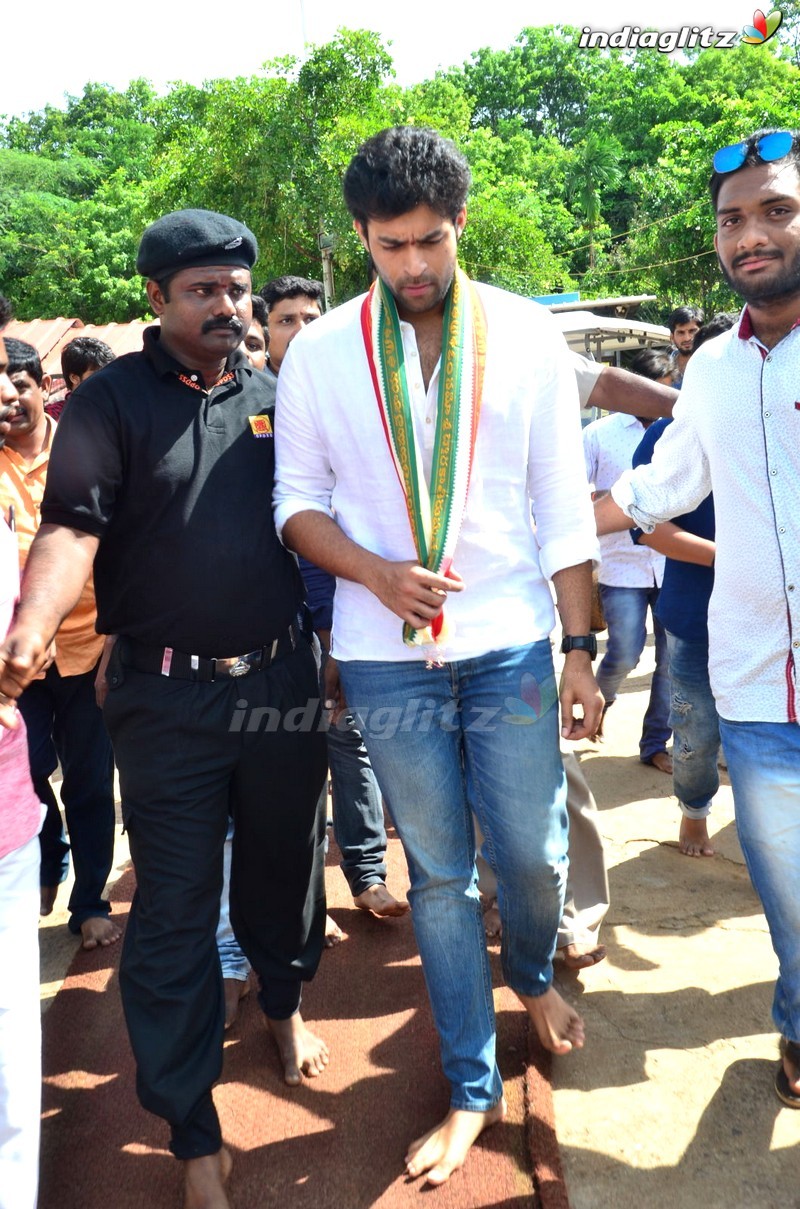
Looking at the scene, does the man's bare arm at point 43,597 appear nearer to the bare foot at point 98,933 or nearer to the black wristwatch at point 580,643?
the black wristwatch at point 580,643

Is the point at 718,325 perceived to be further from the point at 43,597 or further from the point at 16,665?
the point at 16,665

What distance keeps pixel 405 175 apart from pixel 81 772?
8.78ft

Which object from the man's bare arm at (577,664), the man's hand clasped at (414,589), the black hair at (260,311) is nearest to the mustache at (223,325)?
the man's hand clasped at (414,589)

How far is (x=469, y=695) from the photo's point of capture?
2.76m

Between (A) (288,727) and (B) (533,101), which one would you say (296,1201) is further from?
(B) (533,101)

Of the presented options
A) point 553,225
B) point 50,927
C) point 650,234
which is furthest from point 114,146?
point 50,927

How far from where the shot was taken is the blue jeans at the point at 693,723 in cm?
425

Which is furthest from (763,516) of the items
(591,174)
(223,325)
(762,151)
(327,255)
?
(591,174)

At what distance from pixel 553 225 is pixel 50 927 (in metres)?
40.9

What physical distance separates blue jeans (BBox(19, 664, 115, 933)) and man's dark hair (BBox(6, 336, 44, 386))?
119 centimetres

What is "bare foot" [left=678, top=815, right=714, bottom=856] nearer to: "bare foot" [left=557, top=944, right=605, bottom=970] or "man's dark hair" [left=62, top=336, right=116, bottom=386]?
"bare foot" [left=557, top=944, right=605, bottom=970]

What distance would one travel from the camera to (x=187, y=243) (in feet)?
9.15

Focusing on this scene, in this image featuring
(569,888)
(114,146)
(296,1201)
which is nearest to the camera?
(296,1201)

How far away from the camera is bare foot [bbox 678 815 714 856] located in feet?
14.8
